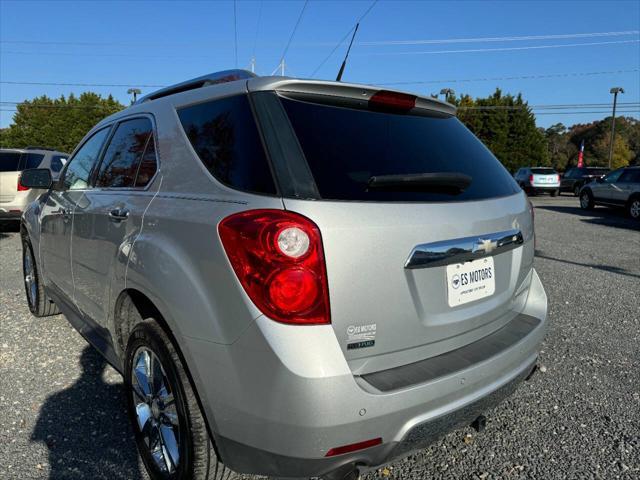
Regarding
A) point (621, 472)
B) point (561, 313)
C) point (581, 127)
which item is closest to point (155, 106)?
point (621, 472)

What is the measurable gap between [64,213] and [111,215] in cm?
103

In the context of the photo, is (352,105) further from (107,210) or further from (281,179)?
(107,210)

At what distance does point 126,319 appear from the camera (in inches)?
97.4

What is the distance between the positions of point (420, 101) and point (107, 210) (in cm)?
168

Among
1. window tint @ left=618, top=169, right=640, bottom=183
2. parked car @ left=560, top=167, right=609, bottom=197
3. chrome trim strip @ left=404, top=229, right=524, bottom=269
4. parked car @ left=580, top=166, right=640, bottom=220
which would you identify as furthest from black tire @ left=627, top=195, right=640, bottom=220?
chrome trim strip @ left=404, top=229, right=524, bottom=269

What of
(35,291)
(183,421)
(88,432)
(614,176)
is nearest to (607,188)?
(614,176)

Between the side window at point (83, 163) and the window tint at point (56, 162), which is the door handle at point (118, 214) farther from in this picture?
the window tint at point (56, 162)

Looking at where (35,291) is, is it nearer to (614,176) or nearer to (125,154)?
(125,154)

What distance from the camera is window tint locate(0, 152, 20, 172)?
10.0 meters

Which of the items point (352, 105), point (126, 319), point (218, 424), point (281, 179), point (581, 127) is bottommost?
point (218, 424)

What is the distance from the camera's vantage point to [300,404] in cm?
158

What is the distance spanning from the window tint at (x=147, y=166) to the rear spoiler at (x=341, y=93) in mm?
689

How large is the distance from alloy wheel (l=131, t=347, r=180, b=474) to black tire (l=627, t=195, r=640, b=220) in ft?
54.0

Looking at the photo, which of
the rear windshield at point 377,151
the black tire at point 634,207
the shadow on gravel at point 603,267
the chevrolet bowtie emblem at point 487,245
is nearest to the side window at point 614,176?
the black tire at point 634,207
